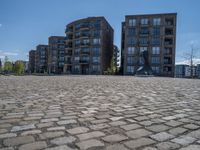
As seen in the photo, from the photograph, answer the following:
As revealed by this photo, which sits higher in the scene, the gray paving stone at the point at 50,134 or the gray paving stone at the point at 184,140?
the gray paving stone at the point at 50,134

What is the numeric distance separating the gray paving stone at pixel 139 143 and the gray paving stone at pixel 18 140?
1294 mm

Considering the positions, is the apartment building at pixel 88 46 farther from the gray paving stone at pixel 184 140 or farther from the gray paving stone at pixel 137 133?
the gray paving stone at pixel 184 140

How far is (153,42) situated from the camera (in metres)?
61.2

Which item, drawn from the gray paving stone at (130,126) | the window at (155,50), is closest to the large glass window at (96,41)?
the window at (155,50)

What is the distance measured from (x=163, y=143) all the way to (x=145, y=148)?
13.1 inches

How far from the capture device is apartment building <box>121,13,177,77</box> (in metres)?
59.6

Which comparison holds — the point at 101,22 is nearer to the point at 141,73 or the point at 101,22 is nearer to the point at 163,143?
the point at 141,73

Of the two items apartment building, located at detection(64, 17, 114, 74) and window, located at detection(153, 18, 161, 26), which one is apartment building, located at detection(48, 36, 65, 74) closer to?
apartment building, located at detection(64, 17, 114, 74)

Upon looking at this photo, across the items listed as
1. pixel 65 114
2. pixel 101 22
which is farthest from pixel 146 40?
pixel 65 114

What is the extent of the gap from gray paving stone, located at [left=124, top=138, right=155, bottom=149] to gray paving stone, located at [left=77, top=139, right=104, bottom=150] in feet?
1.18

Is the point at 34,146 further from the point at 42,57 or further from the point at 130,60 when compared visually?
the point at 42,57

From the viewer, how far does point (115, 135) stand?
9.25 ft

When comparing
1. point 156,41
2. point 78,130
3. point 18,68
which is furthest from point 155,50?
point 78,130

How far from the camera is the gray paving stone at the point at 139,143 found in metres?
2.45
